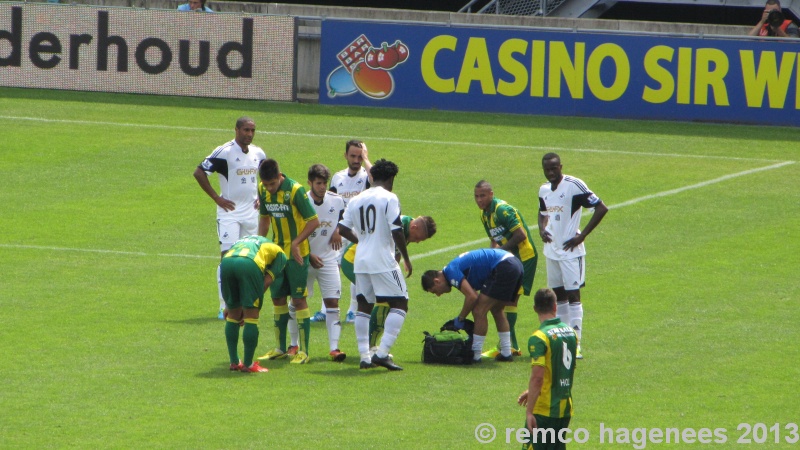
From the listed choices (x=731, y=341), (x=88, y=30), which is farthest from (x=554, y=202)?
(x=88, y=30)

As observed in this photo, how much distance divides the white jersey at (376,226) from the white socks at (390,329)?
17.6 inches

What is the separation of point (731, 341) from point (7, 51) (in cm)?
2168

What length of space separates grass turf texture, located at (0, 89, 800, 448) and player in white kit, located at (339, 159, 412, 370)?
39 cm

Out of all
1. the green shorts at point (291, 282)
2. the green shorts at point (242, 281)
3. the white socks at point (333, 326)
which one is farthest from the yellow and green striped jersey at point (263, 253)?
the white socks at point (333, 326)

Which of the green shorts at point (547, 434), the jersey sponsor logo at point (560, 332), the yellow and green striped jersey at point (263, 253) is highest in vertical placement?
the yellow and green striped jersey at point (263, 253)

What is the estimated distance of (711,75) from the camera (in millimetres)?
26969

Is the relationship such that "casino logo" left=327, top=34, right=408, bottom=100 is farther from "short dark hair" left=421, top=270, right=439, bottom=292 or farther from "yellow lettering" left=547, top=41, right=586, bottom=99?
"short dark hair" left=421, top=270, right=439, bottom=292

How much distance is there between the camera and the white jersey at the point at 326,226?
44.0ft

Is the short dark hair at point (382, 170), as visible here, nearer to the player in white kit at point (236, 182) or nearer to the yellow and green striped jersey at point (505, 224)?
the yellow and green striped jersey at point (505, 224)

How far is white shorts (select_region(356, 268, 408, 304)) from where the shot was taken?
12305 millimetres

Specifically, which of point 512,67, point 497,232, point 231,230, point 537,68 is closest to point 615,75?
point 537,68

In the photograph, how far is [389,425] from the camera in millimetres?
10633

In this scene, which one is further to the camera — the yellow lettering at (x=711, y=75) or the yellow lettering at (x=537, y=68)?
the yellow lettering at (x=537, y=68)

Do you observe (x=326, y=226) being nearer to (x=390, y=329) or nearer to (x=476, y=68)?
(x=390, y=329)
